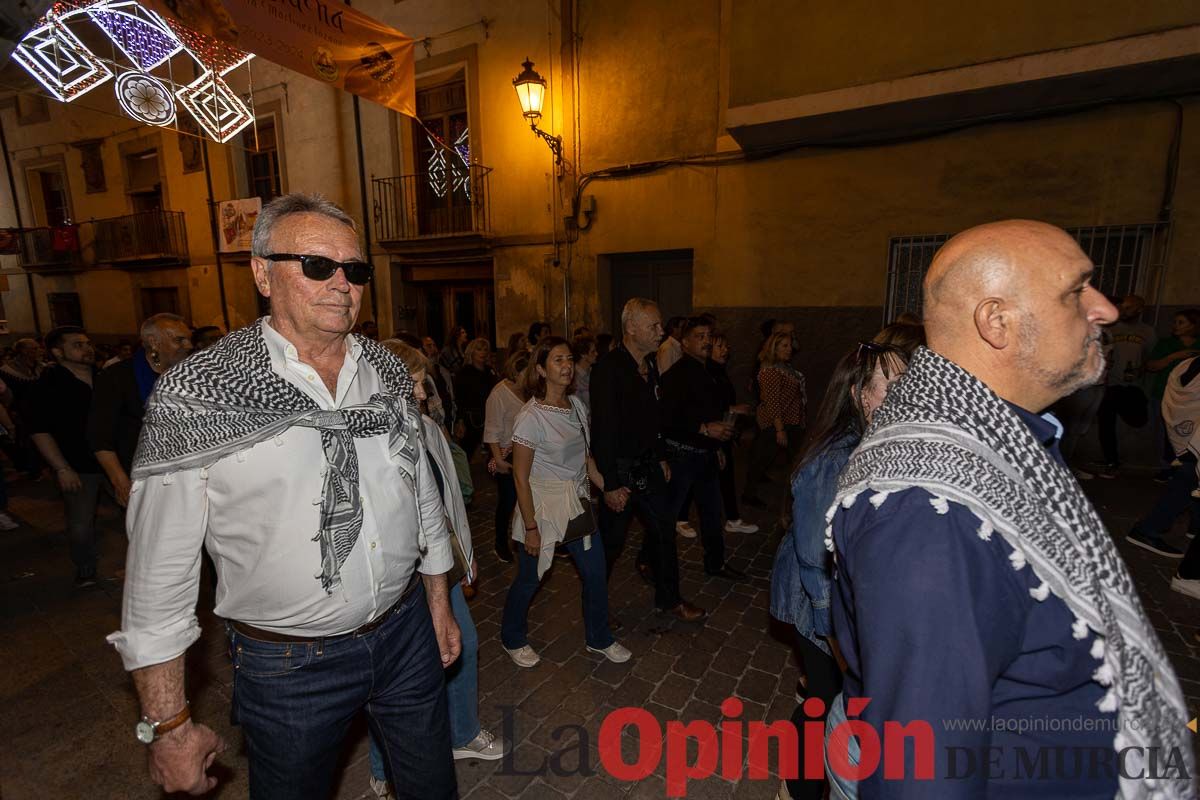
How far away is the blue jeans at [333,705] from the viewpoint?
1.64 m

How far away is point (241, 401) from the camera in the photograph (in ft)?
5.09

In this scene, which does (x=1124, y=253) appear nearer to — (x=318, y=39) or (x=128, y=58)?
(x=318, y=39)

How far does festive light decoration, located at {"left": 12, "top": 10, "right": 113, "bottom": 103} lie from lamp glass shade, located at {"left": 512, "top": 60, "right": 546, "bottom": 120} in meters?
5.74

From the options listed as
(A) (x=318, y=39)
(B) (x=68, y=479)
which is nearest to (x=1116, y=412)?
(A) (x=318, y=39)

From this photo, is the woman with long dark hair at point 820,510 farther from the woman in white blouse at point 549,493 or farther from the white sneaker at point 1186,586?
Result: the white sneaker at point 1186,586

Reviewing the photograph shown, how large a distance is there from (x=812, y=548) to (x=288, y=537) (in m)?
1.87

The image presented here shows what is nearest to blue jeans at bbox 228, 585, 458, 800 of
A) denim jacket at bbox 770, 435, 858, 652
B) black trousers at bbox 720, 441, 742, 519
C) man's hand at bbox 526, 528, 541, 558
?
man's hand at bbox 526, 528, 541, 558

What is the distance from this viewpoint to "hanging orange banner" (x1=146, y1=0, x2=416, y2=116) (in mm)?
5105

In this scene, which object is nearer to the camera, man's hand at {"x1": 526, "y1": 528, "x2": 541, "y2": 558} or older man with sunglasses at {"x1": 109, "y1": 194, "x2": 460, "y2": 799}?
older man with sunglasses at {"x1": 109, "y1": 194, "x2": 460, "y2": 799}

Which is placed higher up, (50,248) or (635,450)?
(50,248)

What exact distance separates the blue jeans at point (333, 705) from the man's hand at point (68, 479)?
4.28 meters

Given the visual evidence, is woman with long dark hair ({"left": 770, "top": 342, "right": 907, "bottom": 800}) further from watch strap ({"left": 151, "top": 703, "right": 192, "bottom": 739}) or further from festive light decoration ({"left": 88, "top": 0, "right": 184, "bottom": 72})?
festive light decoration ({"left": 88, "top": 0, "right": 184, "bottom": 72})

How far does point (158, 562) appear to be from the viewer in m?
1.51

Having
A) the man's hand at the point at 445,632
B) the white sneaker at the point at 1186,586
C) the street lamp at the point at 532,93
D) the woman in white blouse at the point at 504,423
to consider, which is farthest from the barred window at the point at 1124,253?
the man's hand at the point at 445,632
